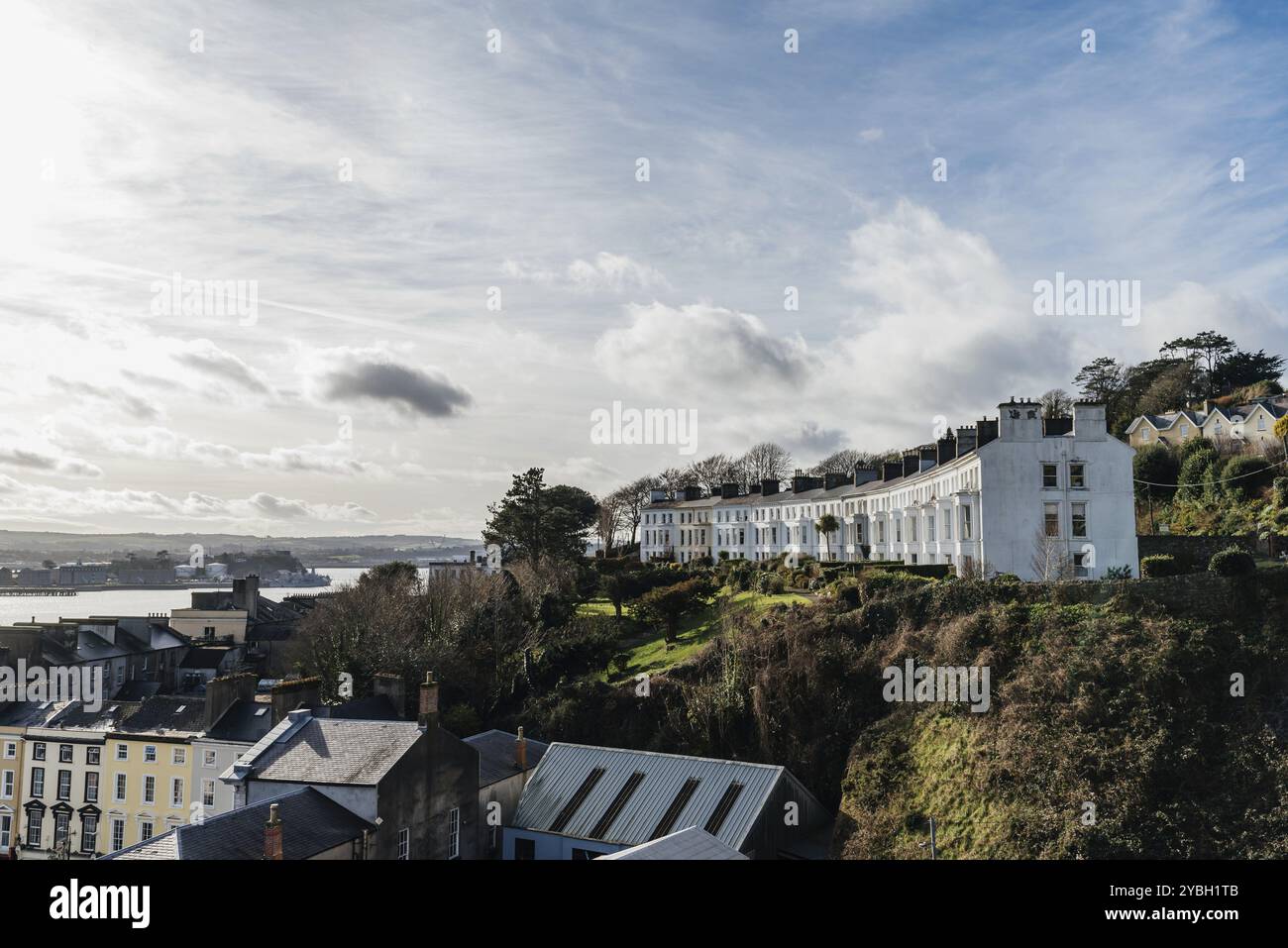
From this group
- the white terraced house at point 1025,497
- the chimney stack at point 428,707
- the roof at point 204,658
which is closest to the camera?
the chimney stack at point 428,707

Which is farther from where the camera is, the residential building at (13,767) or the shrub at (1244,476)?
the shrub at (1244,476)

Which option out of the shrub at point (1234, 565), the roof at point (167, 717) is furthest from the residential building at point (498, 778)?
the shrub at point (1234, 565)

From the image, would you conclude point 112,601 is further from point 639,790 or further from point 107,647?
point 639,790

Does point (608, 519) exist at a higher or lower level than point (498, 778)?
higher

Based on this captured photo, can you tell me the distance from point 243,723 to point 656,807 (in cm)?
2120

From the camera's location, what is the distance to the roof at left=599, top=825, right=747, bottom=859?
1359 cm

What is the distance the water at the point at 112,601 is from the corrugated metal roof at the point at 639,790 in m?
45.5

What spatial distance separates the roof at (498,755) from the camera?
97.9 ft

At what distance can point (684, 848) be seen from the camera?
583 inches

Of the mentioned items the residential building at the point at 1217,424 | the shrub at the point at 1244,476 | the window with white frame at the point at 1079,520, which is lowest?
the window with white frame at the point at 1079,520

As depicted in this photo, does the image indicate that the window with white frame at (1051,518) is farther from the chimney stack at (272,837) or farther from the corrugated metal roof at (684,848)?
the chimney stack at (272,837)

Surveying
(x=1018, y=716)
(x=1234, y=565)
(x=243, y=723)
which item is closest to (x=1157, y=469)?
(x=1234, y=565)
